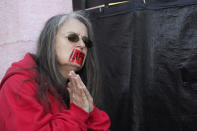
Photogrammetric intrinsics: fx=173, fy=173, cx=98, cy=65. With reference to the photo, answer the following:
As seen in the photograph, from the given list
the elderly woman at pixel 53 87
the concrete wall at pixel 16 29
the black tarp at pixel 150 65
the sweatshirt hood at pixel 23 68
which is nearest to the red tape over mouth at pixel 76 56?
the elderly woman at pixel 53 87

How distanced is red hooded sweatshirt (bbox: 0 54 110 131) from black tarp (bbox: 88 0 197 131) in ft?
3.59

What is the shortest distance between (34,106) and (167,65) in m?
1.45

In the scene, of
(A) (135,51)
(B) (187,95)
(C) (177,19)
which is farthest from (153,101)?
(C) (177,19)

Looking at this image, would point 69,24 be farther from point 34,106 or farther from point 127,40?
point 127,40

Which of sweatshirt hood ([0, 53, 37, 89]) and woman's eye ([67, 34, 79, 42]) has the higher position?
woman's eye ([67, 34, 79, 42])

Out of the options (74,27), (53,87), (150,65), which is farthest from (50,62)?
(150,65)

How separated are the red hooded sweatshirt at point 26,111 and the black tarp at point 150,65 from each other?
109 cm

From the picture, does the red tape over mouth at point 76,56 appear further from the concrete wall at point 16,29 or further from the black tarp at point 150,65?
the concrete wall at point 16,29

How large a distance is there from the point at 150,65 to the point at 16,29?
1.65 meters

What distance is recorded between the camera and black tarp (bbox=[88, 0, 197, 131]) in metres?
1.79

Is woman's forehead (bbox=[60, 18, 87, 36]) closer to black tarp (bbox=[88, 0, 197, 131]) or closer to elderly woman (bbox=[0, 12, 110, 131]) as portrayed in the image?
elderly woman (bbox=[0, 12, 110, 131])

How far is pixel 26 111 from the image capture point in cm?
89

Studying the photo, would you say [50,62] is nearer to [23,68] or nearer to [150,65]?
[23,68]

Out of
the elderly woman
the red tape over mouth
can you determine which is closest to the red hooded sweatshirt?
the elderly woman
